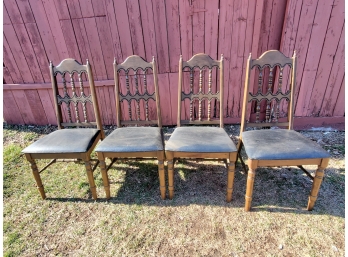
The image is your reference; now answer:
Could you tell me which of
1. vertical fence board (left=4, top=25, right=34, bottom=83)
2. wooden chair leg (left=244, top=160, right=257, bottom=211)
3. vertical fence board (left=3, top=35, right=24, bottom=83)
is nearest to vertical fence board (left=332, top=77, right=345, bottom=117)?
wooden chair leg (left=244, top=160, right=257, bottom=211)

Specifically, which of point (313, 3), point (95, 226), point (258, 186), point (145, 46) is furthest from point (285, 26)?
point (95, 226)

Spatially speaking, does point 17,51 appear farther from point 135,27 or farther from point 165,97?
point 165,97

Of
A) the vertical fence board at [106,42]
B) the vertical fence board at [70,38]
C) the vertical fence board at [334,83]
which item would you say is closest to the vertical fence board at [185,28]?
the vertical fence board at [106,42]

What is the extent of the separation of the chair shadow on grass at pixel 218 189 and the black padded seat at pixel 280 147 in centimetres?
59

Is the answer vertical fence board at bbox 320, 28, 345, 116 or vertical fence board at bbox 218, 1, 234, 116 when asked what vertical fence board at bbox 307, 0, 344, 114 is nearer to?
vertical fence board at bbox 320, 28, 345, 116

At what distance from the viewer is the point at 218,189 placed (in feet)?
6.86

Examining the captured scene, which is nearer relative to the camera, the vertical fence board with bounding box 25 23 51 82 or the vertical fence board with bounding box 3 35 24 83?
the vertical fence board with bounding box 25 23 51 82

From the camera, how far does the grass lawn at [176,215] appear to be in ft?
5.07

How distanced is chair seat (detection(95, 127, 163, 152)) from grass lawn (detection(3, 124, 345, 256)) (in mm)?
594

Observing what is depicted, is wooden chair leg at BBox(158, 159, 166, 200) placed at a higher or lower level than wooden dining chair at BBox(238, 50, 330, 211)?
lower

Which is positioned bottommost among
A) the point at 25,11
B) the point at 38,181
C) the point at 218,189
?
the point at 218,189

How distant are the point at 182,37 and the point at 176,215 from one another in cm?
221

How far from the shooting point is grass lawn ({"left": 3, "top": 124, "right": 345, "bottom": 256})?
60.8 inches

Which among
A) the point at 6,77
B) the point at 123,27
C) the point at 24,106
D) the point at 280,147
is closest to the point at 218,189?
the point at 280,147
